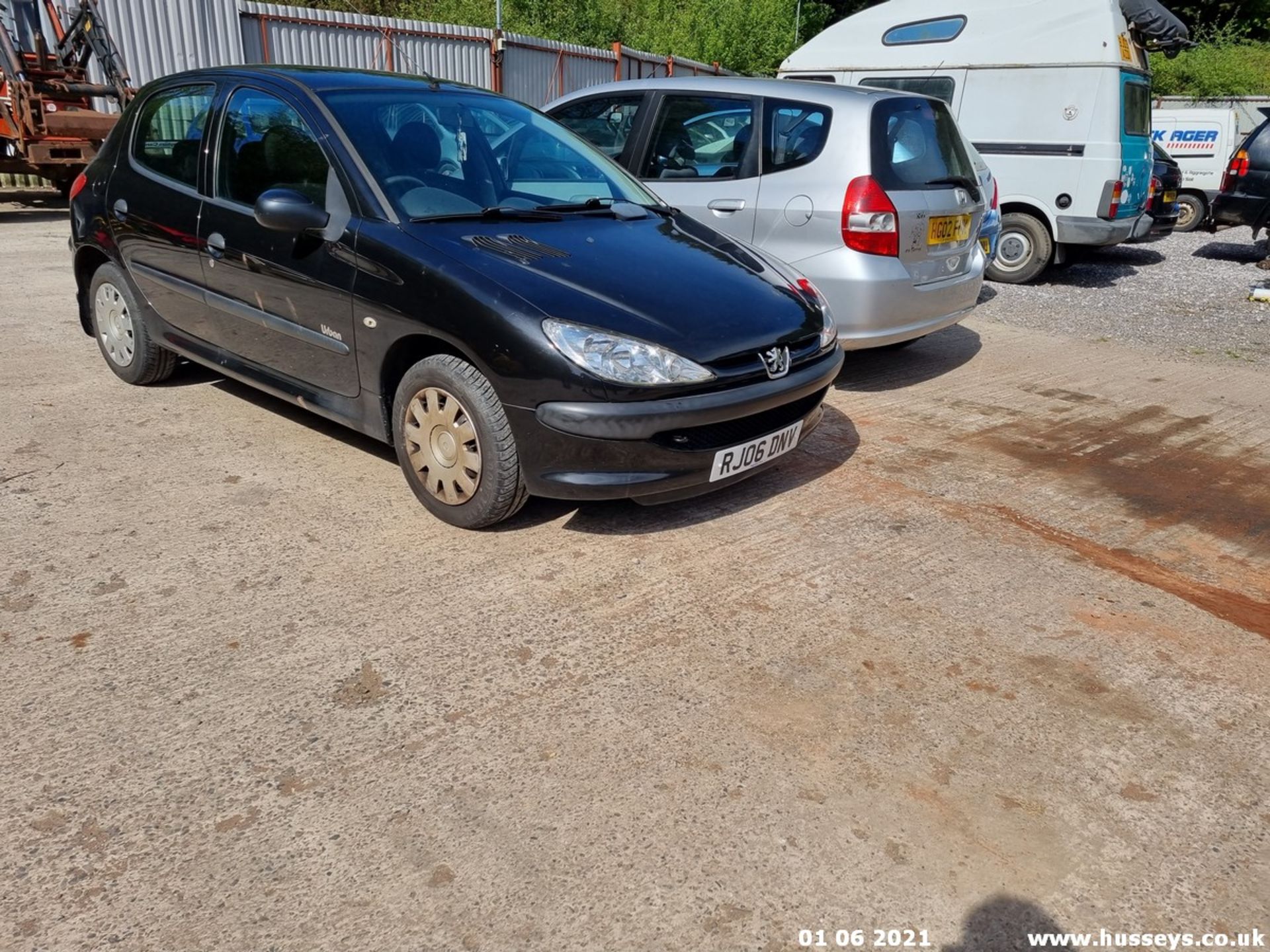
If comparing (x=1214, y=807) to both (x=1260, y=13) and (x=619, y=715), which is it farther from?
(x=1260, y=13)

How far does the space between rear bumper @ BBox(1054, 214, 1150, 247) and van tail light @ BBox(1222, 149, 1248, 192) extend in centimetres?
286

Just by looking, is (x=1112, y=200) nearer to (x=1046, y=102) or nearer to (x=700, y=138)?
(x=1046, y=102)

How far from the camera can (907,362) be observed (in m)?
6.82

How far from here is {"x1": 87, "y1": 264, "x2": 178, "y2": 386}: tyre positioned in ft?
16.7

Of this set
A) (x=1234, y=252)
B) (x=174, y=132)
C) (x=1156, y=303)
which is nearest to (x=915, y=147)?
(x=174, y=132)

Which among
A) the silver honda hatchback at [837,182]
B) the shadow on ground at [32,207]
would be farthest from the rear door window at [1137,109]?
the shadow on ground at [32,207]

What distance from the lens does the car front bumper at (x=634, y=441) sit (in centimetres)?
335

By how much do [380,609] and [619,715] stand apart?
97 cm

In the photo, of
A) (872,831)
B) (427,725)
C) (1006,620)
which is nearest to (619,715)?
(427,725)

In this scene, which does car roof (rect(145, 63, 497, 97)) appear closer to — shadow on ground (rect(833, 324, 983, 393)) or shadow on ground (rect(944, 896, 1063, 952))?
shadow on ground (rect(833, 324, 983, 393))

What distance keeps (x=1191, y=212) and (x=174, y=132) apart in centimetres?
1502

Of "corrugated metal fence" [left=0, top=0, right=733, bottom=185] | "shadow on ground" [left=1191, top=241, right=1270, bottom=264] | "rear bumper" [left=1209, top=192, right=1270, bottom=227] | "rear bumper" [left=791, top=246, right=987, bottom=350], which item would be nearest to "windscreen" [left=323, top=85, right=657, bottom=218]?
"rear bumper" [left=791, top=246, right=987, bottom=350]

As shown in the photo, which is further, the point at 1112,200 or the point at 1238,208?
the point at 1238,208

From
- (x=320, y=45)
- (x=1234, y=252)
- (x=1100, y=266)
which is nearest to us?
(x=1100, y=266)
